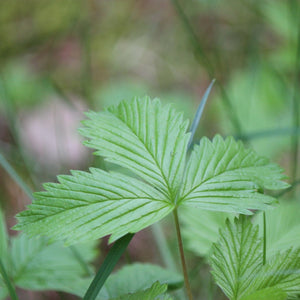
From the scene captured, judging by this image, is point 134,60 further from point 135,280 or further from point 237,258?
point 237,258

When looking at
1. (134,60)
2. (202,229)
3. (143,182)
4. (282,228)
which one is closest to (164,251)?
(202,229)

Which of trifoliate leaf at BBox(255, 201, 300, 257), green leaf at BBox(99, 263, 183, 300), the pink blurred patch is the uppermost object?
the pink blurred patch

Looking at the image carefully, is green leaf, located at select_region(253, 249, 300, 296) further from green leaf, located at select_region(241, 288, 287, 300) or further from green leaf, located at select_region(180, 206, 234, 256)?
green leaf, located at select_region(180, 206, 234, 256)

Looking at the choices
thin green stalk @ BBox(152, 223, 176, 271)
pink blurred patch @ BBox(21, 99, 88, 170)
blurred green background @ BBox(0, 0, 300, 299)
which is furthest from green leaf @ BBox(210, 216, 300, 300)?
pink blurred patch @ BBox(21, 99, 88, 170)

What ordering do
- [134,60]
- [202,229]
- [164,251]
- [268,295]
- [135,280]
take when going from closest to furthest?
1. [268,295]
2. [135,280]
3. [202,229]
4. [164,251]
5. [134,60]

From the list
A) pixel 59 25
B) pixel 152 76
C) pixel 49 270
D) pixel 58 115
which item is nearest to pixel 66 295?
pixel 49 270

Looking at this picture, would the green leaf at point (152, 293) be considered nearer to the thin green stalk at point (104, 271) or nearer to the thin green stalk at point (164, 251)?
the thin green stalk at point (104, 271)
